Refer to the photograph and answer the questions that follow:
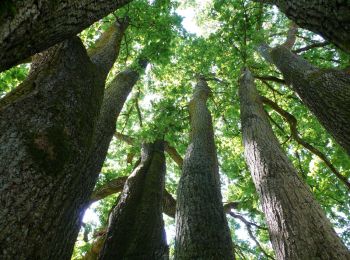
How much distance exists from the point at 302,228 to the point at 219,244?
1.15 m

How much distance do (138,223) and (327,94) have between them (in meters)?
3.84

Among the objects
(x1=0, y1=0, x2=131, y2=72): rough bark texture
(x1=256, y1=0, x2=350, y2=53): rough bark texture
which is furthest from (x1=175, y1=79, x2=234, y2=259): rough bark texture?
(x1=0, y1=0, x2=131, y2=72): rough bark texture

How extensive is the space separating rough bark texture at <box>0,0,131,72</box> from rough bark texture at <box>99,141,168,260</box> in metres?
3.51

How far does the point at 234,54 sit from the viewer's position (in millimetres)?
8070

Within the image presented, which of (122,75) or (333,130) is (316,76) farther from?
(122,75)

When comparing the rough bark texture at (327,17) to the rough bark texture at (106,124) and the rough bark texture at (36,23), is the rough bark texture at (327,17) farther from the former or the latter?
the rough bark texture at (106,124)

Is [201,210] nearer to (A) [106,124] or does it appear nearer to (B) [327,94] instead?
(A) [106,124]

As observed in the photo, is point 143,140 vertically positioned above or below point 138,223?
above

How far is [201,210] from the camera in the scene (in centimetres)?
472

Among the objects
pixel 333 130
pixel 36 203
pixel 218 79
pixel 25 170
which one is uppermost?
pixel 218 79

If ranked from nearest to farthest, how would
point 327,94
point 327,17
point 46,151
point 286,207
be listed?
point 327,17 < point 46,151 < point 286,207 < point 327,94

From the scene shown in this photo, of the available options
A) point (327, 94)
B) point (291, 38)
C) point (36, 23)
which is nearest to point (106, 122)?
point (36, 23)

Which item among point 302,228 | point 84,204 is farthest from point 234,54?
point 84,204

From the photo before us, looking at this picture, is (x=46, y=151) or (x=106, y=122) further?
(x=106, y=122)
